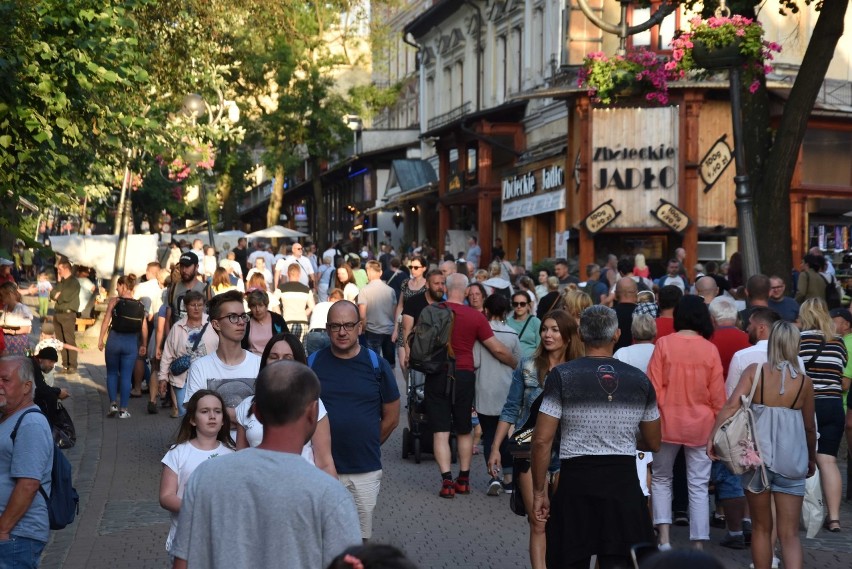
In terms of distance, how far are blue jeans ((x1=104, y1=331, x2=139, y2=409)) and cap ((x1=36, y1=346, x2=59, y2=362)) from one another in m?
3.44

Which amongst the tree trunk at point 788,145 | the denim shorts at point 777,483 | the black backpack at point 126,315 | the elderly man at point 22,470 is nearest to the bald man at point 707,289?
the tree trunk at point 788,145

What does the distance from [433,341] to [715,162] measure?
17473 mm

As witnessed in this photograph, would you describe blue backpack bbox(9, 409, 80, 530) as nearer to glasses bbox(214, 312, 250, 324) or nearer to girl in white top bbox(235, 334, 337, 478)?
girl in white top bbox(235, 334, 337, 478)

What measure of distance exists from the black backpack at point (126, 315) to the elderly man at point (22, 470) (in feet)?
31.8

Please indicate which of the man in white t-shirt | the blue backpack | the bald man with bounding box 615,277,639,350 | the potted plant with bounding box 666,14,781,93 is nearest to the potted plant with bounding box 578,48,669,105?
the potted plant with bounding box 666,14,781,93

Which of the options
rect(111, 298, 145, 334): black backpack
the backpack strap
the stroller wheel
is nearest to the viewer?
the backpack strap

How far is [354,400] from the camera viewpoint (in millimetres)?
7164

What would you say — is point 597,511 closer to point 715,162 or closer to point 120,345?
point 120,345

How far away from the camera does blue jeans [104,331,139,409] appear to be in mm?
15930

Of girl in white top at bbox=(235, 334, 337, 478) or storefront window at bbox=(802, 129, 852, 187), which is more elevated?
storefront window at bbox=(802, 129, 852, 187)

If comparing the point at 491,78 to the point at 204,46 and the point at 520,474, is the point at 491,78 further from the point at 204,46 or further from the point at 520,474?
the point at 520,474

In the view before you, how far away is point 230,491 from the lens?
3.95m

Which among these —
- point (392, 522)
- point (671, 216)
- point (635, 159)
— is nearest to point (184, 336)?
point (392, 522)

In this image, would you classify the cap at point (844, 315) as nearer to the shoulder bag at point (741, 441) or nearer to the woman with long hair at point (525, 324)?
the woman with long hair at point (525, 324)
